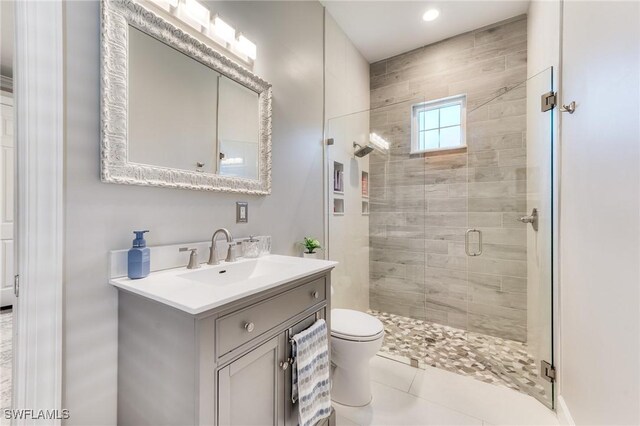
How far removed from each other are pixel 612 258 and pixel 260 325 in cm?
131

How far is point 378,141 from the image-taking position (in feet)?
8.56

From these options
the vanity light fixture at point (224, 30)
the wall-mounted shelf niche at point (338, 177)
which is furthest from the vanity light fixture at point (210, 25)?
the wall-mounted shelf niche at point (338, 177)

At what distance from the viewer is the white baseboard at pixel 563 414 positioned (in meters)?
1.33

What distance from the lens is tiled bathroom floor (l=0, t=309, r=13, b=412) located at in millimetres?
1320

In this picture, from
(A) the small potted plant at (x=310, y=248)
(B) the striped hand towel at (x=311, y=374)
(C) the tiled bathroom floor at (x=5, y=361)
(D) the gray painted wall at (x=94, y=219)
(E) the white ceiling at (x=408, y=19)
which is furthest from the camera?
(E) the white ceiling at (x=408, y=19)

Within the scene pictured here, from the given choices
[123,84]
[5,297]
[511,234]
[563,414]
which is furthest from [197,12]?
[5,297]

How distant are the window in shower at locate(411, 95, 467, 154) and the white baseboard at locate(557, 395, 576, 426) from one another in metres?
1.94

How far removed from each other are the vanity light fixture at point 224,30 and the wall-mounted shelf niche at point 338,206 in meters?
1.40

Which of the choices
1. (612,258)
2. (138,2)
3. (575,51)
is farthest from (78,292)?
(575,51)

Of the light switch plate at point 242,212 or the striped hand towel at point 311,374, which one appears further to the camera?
the light switch plate at point 242,212

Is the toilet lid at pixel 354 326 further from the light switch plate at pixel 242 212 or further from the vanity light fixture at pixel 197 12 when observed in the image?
the vanity light fixture at pixel 197 12

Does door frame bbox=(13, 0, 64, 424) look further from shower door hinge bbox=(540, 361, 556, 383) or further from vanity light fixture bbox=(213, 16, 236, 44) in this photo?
shower door hinge bbox=(540, 361, 556, 383)

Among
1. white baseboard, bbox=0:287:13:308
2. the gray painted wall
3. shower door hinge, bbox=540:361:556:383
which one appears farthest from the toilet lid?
white baseboard, bbox=0:287:13:308

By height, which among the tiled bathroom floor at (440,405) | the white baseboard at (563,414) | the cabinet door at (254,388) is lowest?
the tiled bathroom floor at (440,405)
